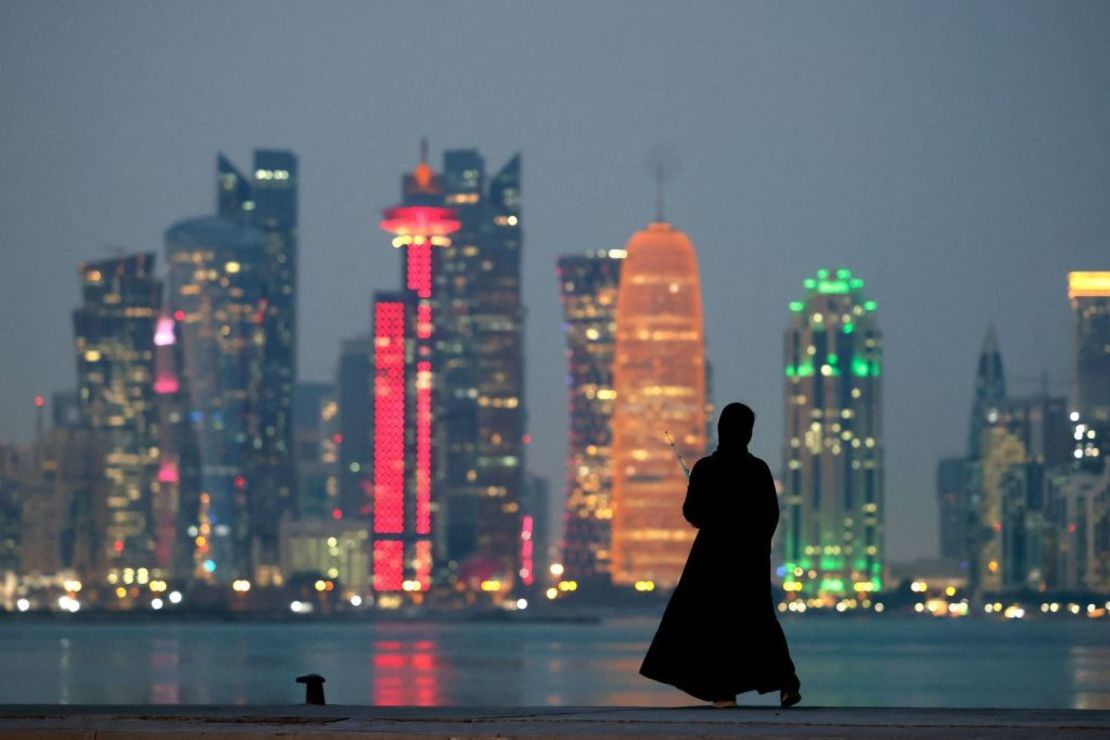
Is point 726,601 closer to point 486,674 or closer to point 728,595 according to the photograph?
point 728,595

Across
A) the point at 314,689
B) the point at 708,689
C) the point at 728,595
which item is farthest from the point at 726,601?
the point at 314,689

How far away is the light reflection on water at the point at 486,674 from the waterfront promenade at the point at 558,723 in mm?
38881

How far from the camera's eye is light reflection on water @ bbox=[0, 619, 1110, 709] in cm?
8946

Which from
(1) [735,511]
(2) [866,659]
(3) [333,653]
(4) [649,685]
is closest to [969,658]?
(2) [866,659]

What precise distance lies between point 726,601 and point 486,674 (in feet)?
336

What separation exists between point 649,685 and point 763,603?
8408 centimetres

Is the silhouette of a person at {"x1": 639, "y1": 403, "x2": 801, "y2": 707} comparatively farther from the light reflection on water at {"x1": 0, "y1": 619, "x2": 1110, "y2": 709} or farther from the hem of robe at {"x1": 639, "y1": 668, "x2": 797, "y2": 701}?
the light reflection on water at {"x1": 0, "y1": 619, "x2": 1110, "y2": 709}

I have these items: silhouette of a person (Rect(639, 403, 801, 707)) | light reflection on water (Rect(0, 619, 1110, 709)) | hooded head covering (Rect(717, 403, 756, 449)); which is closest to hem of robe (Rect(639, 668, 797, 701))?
silhouette of a person (Rect(639, 403, 801, 707))

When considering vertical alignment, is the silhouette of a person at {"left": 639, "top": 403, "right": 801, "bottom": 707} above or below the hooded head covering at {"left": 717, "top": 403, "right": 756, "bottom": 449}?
below

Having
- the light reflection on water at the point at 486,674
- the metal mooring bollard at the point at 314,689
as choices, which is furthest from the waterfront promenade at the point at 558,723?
the light reflection on water at the point at 486,674

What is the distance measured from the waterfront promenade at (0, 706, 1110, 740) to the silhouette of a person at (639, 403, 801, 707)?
2.15ft

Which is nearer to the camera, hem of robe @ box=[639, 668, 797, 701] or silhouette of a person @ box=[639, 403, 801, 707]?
hem of robe @ box=[639, 668, 797, 701]

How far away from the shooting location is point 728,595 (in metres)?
15.5

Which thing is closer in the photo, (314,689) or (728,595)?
(728,595)
